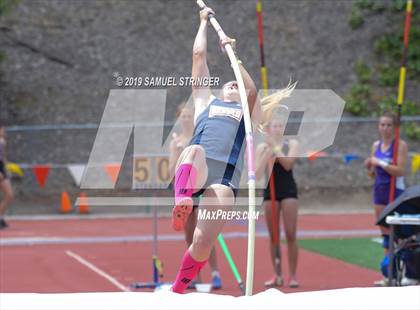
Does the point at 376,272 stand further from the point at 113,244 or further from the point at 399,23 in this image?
the point at 399,23

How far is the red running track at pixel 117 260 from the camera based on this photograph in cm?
919

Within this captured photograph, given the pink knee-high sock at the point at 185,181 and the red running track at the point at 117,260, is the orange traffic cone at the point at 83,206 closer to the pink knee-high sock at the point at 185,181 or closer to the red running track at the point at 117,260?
the red running track at the point at 117,260

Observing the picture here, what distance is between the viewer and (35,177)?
17.6 m

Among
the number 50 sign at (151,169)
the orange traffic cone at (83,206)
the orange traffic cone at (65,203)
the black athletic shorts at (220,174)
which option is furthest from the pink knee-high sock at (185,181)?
the orange traffic cone at (65,203)

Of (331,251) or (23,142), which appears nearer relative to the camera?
(331,251)

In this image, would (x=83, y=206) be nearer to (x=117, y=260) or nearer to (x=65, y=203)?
(x=65, y=203)

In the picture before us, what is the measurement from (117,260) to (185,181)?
5.23 m

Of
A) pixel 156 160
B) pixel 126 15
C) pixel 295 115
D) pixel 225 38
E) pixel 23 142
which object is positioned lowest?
pixel 225 38

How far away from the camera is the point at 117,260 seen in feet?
36.0

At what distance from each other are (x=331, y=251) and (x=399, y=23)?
39.4 ft

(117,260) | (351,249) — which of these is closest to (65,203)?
(117,260)

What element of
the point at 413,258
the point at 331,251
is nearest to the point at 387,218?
the point at 413,258

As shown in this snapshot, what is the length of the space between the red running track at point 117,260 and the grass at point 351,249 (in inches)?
9.9

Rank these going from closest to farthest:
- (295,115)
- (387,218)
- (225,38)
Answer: (225,38) < (387,218) < (295,115)
